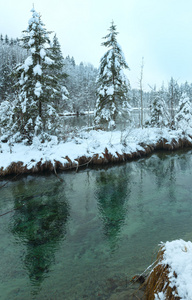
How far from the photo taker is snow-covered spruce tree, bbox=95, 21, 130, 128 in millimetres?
17375

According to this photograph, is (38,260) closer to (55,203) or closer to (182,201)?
(55,203)

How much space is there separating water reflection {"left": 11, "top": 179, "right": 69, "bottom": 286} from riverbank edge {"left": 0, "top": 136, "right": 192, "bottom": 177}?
147 cm

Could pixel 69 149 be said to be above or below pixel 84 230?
above

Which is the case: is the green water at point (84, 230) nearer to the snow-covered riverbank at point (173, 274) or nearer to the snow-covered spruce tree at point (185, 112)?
the snow-covered riverbank at point (173, 274)

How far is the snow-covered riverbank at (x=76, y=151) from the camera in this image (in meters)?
10.3

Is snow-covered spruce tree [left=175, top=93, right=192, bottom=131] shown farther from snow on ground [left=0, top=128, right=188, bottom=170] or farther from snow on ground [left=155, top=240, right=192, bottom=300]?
snow on ground [left=155, top=240, right=192, bottom=300]

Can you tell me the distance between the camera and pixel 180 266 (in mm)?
1879

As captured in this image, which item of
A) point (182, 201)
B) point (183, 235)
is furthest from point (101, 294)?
point (182, 201)

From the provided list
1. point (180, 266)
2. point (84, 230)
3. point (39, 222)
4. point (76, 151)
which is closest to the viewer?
point (180, 266)

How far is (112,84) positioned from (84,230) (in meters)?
15.9

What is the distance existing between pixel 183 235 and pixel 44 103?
37.1ft

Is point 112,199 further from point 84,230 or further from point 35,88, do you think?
point 35,88

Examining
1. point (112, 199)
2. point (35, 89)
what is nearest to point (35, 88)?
point (35, 89)

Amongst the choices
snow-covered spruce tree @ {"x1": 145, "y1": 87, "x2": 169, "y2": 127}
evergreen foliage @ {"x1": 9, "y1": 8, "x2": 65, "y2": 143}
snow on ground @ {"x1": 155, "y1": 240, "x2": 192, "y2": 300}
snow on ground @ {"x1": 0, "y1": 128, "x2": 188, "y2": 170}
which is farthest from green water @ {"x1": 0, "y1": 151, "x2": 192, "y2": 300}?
snow-covered spruce tree @ {"x1": 145, "y1": 87, "x2": 169, "y2": 127}
